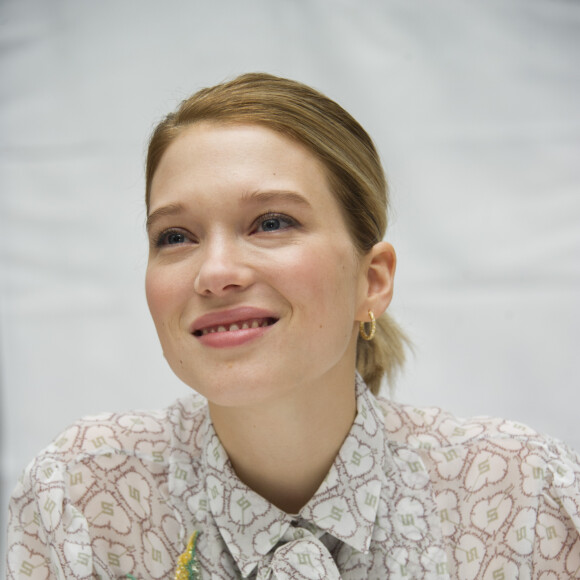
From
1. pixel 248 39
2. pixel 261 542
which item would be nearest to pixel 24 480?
pixel 261 542

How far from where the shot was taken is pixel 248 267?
129 cm

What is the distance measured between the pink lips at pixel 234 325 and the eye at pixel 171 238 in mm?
156

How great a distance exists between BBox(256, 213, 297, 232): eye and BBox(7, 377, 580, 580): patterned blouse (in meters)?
0.37

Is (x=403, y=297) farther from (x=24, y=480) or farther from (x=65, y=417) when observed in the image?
(x=24, y=480)

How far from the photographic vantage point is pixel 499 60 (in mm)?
2484

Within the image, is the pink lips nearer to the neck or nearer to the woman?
the woman

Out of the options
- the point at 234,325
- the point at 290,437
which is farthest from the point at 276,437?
the point at 234,325

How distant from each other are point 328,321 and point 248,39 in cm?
142

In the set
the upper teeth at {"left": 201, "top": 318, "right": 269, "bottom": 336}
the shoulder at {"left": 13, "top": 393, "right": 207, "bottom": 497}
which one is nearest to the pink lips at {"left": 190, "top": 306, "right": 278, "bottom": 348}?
the upper teeth at {"left": 201, "top": 318, "right": 269, "bottom": 336}

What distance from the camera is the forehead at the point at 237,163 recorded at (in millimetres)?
1341

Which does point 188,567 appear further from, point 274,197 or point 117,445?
point 274,197

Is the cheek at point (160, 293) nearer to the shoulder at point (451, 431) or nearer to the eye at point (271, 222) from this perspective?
A: the eye at point (271, 222)

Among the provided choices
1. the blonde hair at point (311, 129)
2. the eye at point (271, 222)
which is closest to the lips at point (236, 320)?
the eye at point (271, 222)

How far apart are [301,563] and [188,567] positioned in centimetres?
20
